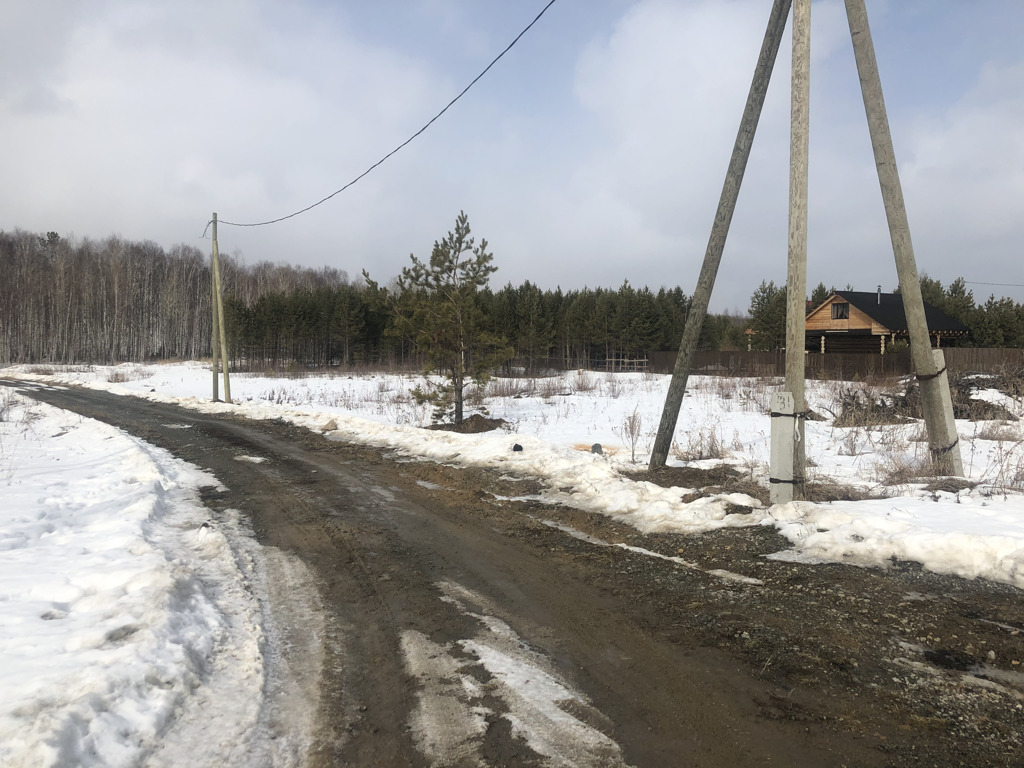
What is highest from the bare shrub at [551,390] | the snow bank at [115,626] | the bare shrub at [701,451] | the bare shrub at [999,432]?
the bare shrub at [551,390]

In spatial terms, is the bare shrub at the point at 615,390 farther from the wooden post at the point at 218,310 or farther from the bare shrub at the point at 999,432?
the wooden post at the point at 218,310

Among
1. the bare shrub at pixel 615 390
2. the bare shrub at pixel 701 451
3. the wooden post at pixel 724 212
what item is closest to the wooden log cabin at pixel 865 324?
the bare shrub at pixel 615 390

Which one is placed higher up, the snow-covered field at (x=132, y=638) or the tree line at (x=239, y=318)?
the tree line at (x=239, y=318)

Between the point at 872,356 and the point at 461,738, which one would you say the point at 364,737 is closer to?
Result: the point at 461,738

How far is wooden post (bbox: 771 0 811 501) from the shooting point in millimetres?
6684

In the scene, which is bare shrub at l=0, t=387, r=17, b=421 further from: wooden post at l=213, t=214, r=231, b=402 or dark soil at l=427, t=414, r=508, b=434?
dark soil at l=427, t=414, r=508, b=434

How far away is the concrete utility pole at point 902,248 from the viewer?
761cm

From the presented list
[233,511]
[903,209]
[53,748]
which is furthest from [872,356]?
[53,748]

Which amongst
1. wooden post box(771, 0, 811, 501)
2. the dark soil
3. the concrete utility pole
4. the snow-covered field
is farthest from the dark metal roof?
the snow-covered field

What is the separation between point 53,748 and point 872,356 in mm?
38545

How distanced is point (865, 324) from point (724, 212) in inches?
1691

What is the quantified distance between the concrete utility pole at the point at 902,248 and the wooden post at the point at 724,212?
3.01ft

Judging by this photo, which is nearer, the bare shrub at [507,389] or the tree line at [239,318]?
the bare shrub at [507,389]

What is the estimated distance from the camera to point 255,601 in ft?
14.1
